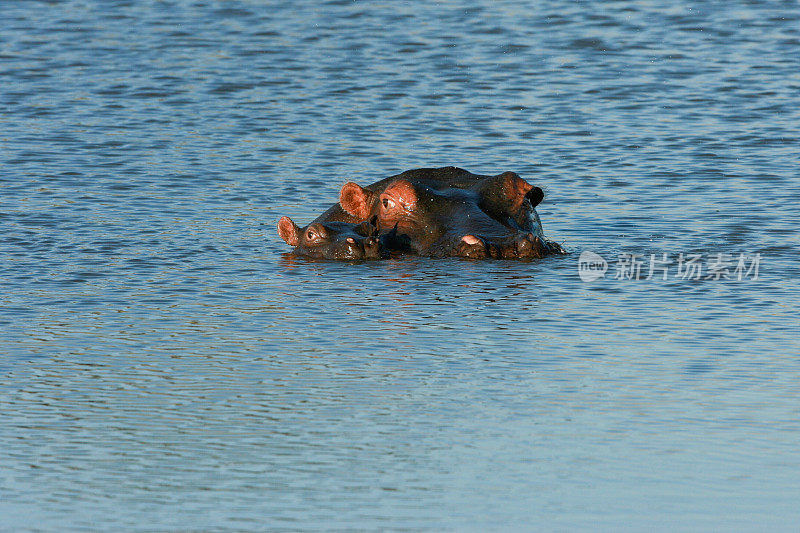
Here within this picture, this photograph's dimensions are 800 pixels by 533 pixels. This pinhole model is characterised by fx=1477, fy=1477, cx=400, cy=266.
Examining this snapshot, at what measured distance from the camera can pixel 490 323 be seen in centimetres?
1090

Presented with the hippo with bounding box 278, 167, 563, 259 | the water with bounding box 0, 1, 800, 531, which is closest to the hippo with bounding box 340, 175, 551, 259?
the hippo with bounding box 278, 167, 563, 259

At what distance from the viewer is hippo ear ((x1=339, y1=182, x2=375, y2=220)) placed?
14.0 meters

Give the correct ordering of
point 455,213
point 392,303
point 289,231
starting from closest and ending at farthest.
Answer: point 392,303 → point 455,213 → point 289,231

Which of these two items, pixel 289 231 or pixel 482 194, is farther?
pixel 289 231

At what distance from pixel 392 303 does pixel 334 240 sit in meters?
2.04

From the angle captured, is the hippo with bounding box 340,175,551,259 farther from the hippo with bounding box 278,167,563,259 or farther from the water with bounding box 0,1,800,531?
the water with bounding box 0,1,800,531

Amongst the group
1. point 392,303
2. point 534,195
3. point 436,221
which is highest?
point 534,195

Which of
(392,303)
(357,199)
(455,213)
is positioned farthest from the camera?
(357,199)

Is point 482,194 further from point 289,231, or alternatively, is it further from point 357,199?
point 289,231

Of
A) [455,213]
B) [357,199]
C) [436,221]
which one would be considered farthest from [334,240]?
[455,213]

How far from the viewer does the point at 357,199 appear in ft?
46.1

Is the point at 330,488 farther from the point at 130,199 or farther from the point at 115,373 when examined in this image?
the point at 130,199

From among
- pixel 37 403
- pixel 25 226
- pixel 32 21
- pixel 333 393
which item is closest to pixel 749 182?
pixel 25 226

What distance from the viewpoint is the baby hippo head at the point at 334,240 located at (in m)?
13.3
